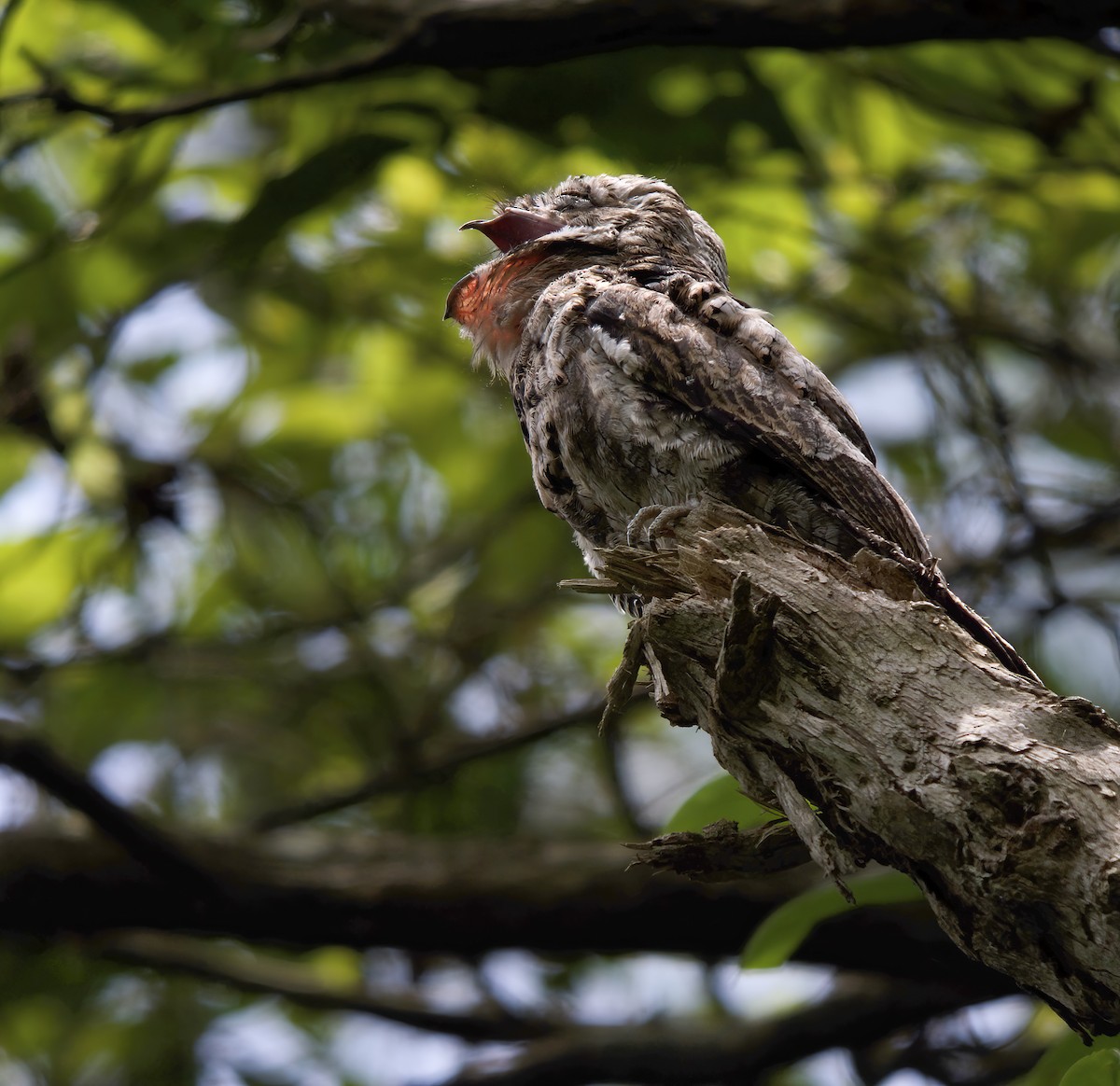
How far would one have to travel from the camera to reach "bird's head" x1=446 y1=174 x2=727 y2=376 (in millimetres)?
3334

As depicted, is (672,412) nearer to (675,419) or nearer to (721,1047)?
(675,419)

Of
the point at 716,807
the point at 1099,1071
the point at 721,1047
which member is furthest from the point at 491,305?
the point at 721,1047

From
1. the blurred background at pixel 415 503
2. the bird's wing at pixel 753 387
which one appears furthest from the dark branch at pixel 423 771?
the bird's wing at pixel 753 387

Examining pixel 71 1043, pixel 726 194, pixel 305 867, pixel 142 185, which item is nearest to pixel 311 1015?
pixel 71 1043

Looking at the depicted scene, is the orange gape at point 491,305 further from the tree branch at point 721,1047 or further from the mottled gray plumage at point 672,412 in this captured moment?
the tree branch at point 721,1047

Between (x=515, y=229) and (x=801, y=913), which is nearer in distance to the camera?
(x=801, y=913)

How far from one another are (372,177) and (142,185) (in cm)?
89

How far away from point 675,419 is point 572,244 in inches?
37.0

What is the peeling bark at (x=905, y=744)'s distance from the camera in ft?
5.57

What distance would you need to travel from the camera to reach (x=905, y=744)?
1.85 m

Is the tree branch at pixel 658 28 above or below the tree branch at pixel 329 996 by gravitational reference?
above

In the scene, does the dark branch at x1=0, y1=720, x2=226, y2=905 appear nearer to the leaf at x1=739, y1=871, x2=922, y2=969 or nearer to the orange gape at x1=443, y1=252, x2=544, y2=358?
the orange gape at x1=443, y1=252, x2=544, y2=358

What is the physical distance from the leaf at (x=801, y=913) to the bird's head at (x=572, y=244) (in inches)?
62.0

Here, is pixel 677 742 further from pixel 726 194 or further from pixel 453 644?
pixel 726 194
